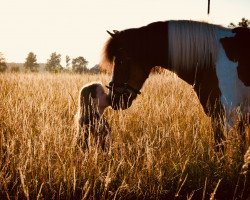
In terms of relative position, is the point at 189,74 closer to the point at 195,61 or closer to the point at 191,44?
the point at 195,61

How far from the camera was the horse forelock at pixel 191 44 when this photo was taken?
325 cm

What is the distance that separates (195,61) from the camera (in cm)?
329

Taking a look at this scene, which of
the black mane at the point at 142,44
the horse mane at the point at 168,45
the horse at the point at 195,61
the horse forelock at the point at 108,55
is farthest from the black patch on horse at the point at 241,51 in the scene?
the horse forelock at the point at 108,55

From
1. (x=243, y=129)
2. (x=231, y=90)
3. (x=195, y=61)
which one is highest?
(x=195, y=61)

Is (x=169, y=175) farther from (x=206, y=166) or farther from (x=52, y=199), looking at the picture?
(x=52, y=199)

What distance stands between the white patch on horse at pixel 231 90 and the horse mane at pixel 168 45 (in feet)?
0.48

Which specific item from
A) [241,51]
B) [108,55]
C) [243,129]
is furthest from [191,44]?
[243,129]

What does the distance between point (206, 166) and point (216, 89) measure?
0.85 metres

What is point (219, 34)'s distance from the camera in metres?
3.28

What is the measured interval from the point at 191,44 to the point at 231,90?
658 mm

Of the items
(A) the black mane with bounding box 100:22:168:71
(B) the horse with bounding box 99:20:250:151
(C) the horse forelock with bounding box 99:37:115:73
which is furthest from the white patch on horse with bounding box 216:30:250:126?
(C) the horse forelock with bounding box 99:37:115:73

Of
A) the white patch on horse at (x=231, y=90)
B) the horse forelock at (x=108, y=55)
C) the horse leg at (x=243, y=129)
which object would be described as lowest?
the horse leg at (x=243, y=129)

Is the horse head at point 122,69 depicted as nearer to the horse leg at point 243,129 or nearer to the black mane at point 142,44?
the black mane at point 142,44

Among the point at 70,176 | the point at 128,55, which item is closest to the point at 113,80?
the point at 128,55
